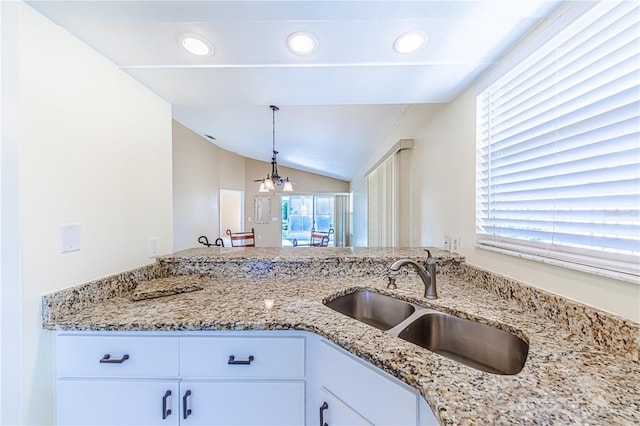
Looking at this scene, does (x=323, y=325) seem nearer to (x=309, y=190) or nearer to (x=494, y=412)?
(x=494, y=412)

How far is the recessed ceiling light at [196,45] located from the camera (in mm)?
1175

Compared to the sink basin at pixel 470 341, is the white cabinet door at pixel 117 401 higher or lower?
lower

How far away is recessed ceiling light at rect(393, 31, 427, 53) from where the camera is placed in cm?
115

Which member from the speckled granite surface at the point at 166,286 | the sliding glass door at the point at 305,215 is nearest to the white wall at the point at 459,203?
the speckled granite surface at the point at 166,286

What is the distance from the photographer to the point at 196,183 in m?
6.05

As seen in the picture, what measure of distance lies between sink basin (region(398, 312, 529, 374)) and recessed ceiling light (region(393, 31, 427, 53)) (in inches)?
47.4

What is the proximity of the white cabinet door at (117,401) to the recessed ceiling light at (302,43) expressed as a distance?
1.51 meters

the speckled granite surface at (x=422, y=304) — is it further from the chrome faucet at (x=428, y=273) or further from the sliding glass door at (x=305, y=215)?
the sliding glass door at (x=305, y=215)

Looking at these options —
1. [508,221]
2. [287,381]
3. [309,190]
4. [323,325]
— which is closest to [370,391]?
[323,325]

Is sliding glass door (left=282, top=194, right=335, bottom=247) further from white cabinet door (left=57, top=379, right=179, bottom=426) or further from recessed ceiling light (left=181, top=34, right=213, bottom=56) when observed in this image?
white cabinet door (left=57, top=379, right=179, bottom=426)

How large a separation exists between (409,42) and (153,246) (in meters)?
1.75

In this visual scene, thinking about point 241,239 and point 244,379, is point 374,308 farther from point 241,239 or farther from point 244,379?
point 241,239

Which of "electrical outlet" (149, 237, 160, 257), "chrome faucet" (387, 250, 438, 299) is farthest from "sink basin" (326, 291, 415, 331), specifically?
"electrical outlet" (149, 237, 160, 257)

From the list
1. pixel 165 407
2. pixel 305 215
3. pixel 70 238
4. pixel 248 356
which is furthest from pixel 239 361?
pixel 305 215
